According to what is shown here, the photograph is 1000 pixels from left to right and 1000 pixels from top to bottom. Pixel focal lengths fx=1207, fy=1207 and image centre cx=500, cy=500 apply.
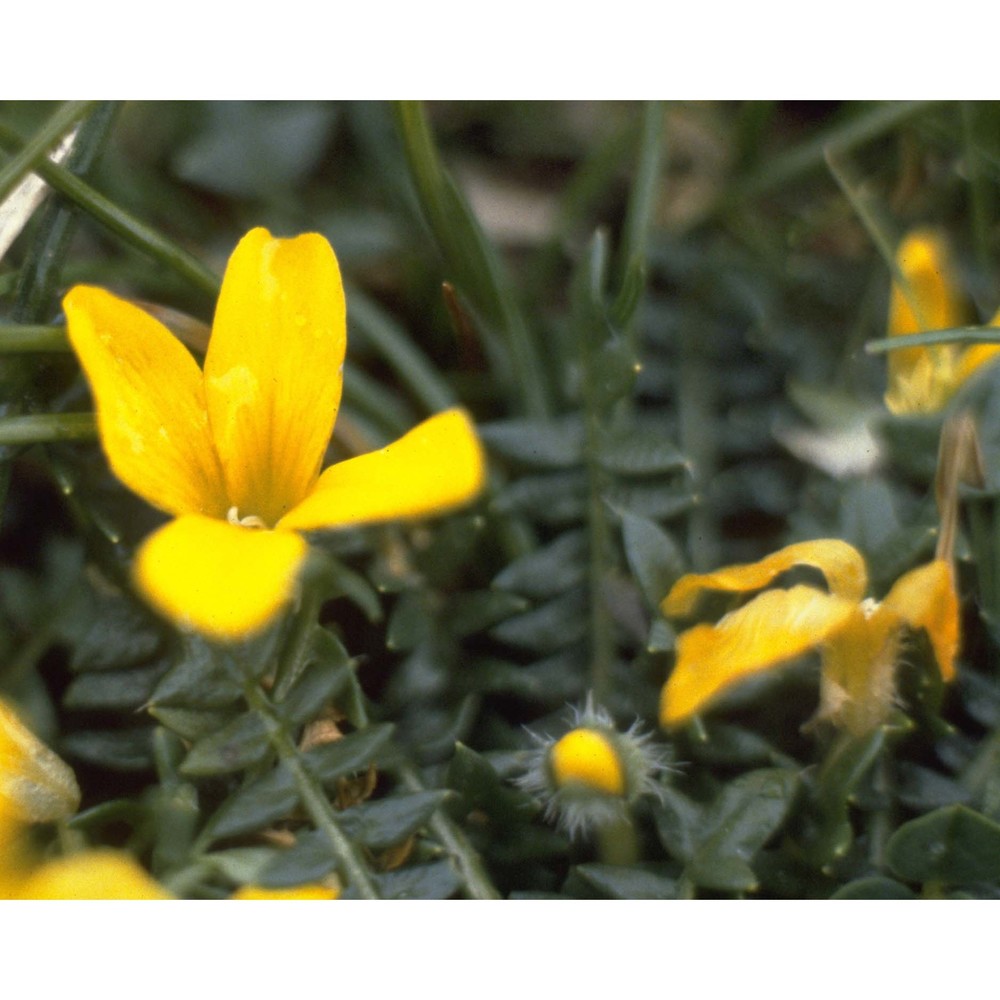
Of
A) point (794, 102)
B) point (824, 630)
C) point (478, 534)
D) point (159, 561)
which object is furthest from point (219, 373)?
point (794, 102)

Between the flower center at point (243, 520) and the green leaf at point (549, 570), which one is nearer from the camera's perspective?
the flower center at point (243, 520)

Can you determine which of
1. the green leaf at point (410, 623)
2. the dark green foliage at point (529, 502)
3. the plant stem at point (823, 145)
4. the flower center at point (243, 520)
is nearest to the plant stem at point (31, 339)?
the dark green foliage at point (529, 502)

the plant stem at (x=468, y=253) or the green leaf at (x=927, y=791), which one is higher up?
the plant stem at (x=468, y=253)

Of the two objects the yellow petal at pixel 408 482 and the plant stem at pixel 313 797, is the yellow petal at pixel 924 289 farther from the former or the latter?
the plant stem at pixel 313 797

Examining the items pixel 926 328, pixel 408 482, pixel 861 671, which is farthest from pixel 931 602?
pixel 408 482

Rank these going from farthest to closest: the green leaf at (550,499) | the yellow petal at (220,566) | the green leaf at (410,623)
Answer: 1. the green leaf at (550,499)
2. the green leaf at (410,623)
3. the yellow petal at (220,566)

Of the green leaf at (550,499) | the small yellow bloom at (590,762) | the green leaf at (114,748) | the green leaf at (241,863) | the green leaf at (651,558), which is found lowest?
the green leaf at (241,863)

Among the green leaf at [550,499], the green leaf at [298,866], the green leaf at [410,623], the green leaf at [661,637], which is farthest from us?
the green leaf at [550,499]
